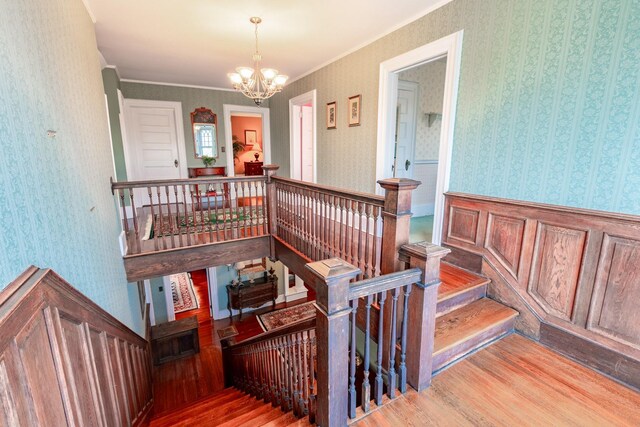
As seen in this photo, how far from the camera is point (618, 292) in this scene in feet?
6.11

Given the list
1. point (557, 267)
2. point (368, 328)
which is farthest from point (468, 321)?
point (368, 328)

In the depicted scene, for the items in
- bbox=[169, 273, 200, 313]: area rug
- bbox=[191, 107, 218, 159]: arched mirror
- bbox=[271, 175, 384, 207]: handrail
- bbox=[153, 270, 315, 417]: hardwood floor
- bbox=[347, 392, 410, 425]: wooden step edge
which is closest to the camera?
bbox=[347, 392, 410, 425]: wooden step edge

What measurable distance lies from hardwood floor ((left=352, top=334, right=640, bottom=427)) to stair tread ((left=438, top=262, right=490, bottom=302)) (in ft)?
1.51

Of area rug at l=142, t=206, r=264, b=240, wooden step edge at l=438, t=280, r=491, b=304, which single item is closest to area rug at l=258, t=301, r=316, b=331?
area rug at l=142, t=206, r=264, b=240

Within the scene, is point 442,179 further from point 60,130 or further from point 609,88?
point 60,130

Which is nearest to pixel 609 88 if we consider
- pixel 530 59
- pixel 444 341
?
pixel 530 59

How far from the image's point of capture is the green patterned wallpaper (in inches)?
69.7

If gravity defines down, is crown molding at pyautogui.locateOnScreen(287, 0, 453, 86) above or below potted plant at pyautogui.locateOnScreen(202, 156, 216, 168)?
above

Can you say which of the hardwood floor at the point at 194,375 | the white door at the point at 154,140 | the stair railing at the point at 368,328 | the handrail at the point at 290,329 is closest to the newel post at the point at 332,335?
the stair railing at the point at 368,328

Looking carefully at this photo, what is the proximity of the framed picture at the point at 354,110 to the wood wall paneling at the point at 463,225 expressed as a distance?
1.80 metres

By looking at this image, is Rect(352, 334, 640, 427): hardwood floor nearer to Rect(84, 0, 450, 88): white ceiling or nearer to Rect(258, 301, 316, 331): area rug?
Rect(84, 0, 450, 88): white ceiling

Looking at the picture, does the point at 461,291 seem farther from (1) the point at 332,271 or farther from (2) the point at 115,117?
(2) the point at 115,117

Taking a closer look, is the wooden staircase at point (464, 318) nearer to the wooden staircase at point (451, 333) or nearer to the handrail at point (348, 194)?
the wooden staircase at point (451, 333)

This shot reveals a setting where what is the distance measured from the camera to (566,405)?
1668mm
